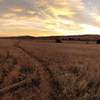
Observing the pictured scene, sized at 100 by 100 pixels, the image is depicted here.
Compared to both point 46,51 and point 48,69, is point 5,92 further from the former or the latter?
point 46,51

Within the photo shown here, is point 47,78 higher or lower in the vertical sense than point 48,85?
higher

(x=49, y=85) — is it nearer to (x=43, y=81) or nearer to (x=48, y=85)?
(x=48, y=85)

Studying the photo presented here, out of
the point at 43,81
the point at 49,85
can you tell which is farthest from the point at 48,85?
the point at 43,81

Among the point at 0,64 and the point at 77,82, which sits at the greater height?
the point at 0,64

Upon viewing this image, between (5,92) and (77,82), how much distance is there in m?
1.48

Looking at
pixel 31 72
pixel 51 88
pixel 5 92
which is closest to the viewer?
pixel 5 92

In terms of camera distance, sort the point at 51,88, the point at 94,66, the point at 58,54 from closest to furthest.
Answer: the point at 51,88 < the point at 94,66 < the point at 58,54

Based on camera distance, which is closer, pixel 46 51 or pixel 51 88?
pixel 51 88

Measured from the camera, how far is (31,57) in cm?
608

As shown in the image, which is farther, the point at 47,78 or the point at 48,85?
the point at 47,78

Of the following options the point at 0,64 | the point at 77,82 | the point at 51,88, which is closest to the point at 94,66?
the point at 77,82

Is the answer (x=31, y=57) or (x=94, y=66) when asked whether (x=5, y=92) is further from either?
(x=94, y=66)

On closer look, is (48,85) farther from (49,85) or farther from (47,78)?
(47,78)

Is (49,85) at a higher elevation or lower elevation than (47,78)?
lower
